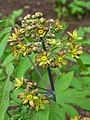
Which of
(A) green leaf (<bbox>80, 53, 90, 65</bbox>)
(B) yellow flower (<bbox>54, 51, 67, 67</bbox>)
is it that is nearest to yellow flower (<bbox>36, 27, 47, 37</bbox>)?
(B) yellow flower (<bbox>54, 51, 67, 67</bbox>)

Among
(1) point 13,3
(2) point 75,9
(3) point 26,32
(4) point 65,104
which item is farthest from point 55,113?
(1) point 13,3

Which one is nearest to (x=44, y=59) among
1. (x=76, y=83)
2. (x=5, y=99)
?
(x=5, y=99)

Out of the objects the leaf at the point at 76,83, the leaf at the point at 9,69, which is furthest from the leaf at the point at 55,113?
the leaf at the point at 76,83

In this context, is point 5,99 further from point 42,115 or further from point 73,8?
point 73,8

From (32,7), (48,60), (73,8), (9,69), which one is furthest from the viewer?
(32,7)

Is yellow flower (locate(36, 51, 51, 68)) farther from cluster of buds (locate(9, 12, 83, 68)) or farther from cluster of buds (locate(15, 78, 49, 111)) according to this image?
cluster of buds (locate(15, 78, 49, 111))

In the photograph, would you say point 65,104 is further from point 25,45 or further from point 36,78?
point 25,45

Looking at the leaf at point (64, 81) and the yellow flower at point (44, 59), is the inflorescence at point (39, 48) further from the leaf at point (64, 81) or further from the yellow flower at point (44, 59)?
the leaf at point (64, 81)
